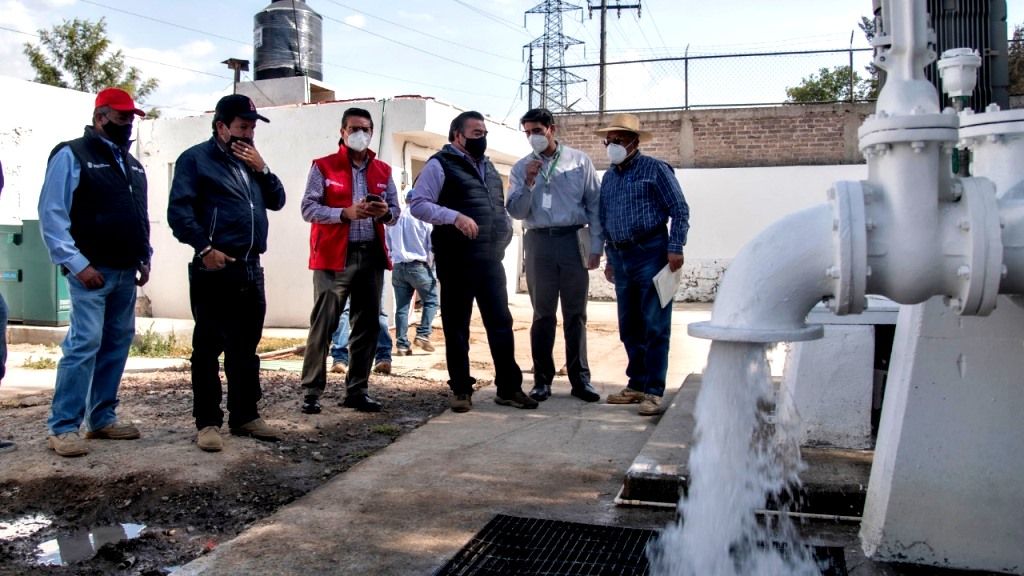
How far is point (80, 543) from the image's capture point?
10.8 feet

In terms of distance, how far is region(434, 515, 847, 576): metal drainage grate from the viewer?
2.92m

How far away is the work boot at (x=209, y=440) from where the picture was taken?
13.9 feet

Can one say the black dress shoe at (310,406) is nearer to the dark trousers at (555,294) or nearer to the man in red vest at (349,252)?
the man in red vest at (349,252)

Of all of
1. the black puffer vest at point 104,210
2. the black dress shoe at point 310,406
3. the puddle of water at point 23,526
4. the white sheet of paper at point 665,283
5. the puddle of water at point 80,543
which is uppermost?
the black puffer vest at point 104,210

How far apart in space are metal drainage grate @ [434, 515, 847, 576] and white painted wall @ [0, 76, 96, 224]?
980 centimetres

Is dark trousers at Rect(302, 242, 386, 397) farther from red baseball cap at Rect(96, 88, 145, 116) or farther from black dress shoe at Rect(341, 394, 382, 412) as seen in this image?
red baseball cap at Rect(96, 88, 145, 116)

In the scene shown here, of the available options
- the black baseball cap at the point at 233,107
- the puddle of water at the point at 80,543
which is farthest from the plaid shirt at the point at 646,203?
the puddle of water at the point at 80,543

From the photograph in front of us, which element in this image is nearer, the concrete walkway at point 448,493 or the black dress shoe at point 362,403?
the concrete walkway at point 448,493

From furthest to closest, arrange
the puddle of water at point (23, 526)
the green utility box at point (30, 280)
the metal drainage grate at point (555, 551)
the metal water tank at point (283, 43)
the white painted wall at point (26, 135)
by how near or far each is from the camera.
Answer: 1. the metal water tank at point (283, 43)
2. the white painted wall at point (26, 135)
3. the green utility box at point (30, 280)
4. the puddle of water at point (23, 526)
5. the metal drainage grate at point (555, 551)

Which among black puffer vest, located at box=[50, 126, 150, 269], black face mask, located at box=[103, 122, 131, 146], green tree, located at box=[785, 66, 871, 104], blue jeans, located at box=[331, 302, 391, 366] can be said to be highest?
green tree, located at box=[785, 66, 871, 104]

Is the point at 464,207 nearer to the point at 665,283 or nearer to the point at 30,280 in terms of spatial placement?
the point at 665,283

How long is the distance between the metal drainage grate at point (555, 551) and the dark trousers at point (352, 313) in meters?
2.15

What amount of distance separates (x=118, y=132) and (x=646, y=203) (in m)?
3.01

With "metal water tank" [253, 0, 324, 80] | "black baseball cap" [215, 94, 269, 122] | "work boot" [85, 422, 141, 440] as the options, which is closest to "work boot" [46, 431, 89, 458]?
"work boot" [85, 422, 141, 440]
